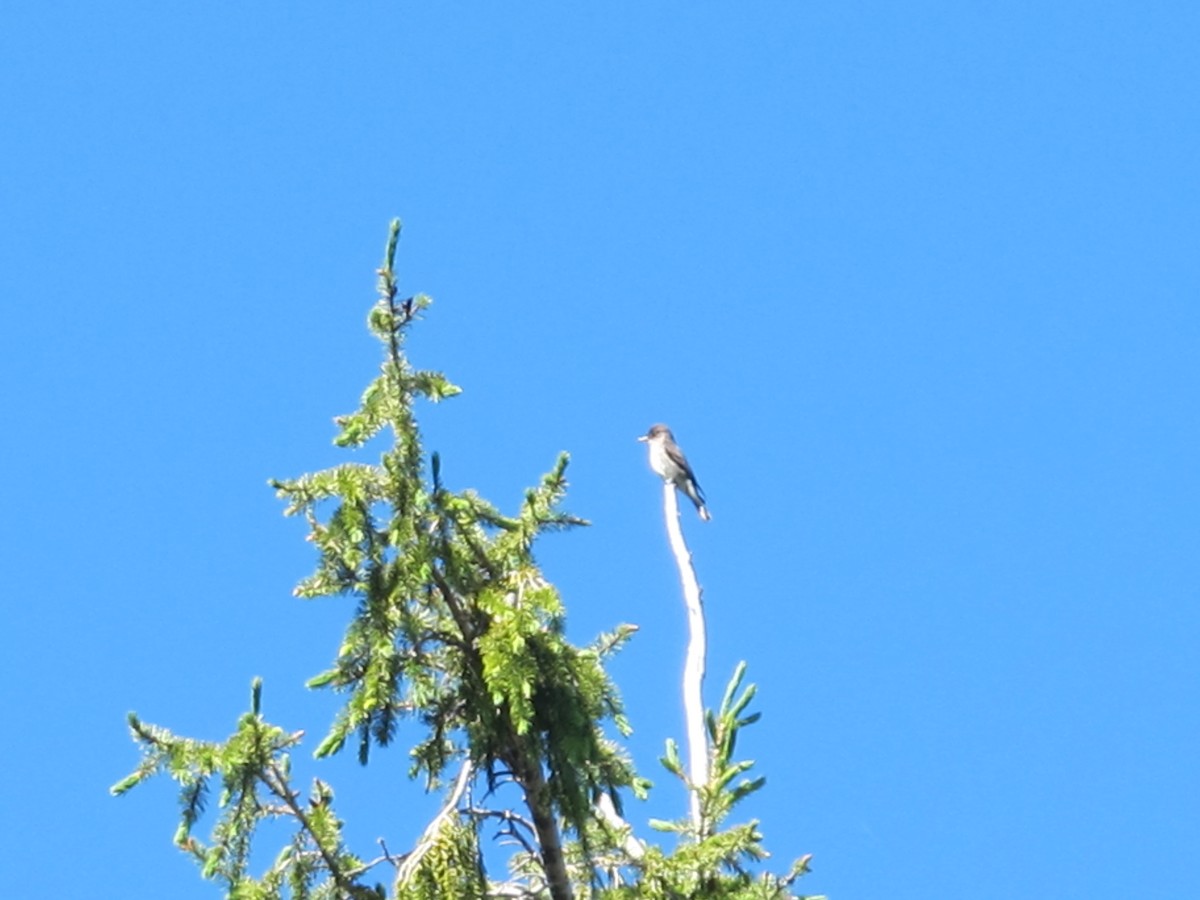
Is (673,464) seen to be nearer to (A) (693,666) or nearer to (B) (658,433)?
(B) (658,433)

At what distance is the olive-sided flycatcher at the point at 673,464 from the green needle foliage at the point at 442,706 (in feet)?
23.9

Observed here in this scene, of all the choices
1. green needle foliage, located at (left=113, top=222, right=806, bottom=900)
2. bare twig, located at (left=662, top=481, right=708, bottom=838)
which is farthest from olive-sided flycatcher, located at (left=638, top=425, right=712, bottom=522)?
green needle foliage, located at (left=113, top=222, right=806, bottom=900)

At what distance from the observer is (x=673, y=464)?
15.4 metres

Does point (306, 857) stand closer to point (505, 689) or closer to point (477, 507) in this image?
point (505, 689)

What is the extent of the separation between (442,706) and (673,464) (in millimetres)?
7961

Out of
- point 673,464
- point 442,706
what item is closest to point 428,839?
point 442,706

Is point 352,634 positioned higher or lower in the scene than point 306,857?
higher

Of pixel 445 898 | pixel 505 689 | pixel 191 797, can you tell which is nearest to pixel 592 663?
pixel 505 689

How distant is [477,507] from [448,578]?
0.27m

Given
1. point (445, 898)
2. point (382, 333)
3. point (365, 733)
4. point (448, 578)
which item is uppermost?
point (382, 333)

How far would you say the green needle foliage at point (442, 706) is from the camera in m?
7.03

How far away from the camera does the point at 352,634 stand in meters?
7.25

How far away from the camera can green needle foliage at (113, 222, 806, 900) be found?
7.03m

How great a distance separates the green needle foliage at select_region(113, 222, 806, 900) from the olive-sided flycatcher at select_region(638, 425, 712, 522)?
7283 millimetres
